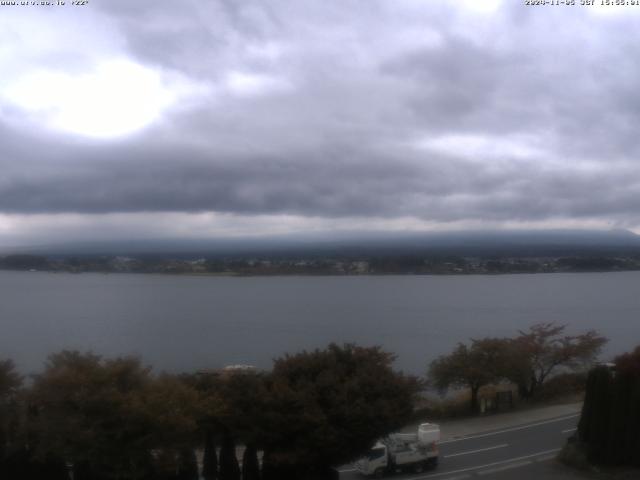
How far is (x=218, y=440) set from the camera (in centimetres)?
1822

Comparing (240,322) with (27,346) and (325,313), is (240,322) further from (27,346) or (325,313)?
(27,346)

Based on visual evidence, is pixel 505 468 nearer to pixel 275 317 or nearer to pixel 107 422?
pixel 107 422

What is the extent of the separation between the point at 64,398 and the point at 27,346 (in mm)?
41839

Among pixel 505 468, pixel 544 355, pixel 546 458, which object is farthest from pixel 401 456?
pixel 544 355

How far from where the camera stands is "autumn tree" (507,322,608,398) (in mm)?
34000

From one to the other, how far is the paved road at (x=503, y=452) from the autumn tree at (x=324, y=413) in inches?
131

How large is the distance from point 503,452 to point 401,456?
11.9 feet

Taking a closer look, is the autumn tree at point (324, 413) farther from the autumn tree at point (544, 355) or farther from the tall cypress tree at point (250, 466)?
the autumn tree at point (544, 355)

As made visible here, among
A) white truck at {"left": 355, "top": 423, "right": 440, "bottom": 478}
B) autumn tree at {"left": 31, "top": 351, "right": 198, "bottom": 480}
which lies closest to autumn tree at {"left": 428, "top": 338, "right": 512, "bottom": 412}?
white truck at {"left": 355, "top": 423, "right": 440, "bottom": 478}

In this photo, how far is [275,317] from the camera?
251 ft

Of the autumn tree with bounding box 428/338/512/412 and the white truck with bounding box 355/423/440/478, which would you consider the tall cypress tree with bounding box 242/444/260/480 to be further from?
the autumn tree with bounding box 428/338/512/412

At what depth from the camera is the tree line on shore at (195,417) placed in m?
15.5

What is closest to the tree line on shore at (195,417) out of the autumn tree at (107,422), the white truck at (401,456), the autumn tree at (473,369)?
the autumn tree at (107,422)

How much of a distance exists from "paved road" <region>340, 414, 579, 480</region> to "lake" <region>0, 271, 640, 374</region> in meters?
18.7
